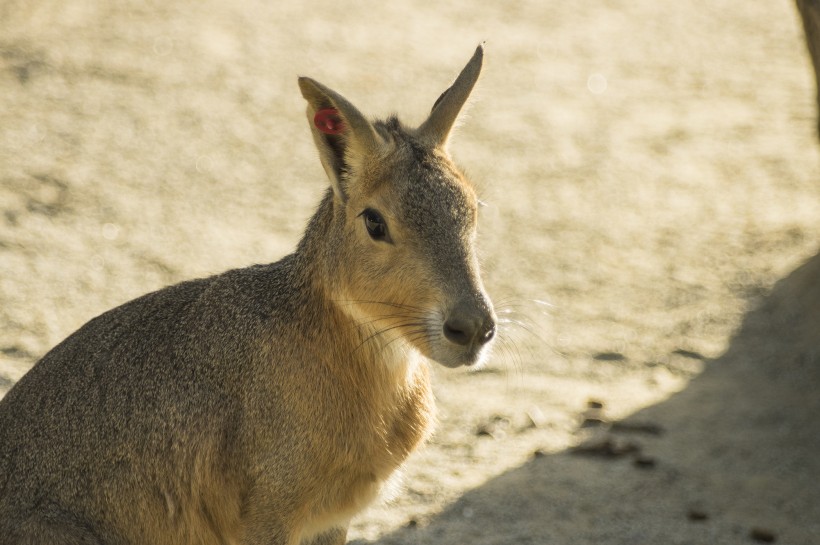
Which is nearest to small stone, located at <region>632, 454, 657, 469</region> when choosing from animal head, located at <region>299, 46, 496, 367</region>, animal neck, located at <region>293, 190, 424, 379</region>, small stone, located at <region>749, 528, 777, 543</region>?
small stone, located at <region>749, 528, 777, 543</region>

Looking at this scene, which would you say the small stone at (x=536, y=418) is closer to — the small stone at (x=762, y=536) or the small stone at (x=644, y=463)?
the small stone at (x=644, y=463)

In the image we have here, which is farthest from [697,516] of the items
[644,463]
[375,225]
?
[375,225]

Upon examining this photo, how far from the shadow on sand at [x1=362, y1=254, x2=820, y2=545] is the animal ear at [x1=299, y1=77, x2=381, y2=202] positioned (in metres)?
2.00

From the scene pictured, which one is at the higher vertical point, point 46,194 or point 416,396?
point 416,396

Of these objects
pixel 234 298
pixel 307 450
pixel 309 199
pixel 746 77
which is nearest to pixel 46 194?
pixel 309 199

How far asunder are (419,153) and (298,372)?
93cm

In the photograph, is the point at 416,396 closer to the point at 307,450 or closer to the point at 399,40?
the point at 307,450

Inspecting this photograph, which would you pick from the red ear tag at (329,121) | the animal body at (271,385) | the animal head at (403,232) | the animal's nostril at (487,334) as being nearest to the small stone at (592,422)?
the animal body at (271,385)

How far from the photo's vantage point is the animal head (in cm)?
393

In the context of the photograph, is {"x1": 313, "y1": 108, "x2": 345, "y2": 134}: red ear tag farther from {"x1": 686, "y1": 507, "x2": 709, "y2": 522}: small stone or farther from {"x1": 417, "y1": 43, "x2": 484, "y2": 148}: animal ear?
{"x1": 686, "y1": 507, "x2": 709, "y2": 522}: small stone

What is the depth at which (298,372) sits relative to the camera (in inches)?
172

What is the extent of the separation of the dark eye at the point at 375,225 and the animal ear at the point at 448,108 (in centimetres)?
42

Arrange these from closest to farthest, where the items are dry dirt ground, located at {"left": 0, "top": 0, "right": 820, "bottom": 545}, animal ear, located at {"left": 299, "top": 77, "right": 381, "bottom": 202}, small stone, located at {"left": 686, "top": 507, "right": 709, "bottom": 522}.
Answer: animal ear, located at {"left": 299, "top": 77, "right": 381, "bottom": 202} → small stone, located at {"left": 686, "top": 507, "right": 709, "bottom": 522} → dry dirt ground, located at {"left": 0, "top": 0, "right": 820, "bottom": 545}

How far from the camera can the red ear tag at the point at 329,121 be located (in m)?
4.12
